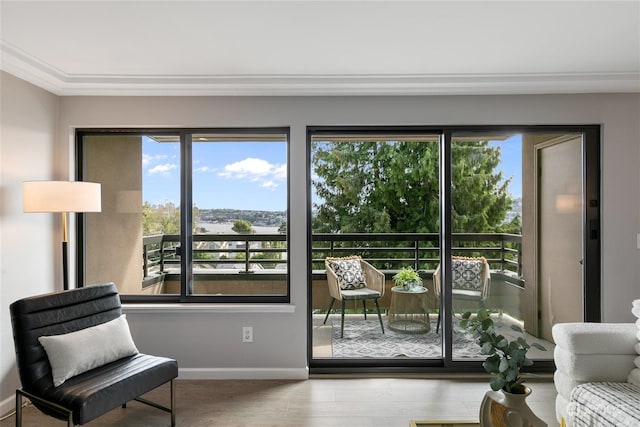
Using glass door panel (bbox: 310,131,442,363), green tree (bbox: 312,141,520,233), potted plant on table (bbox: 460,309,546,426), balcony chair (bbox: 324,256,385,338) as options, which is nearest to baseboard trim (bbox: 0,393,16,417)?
glass door panel (bbox: 310,131,442,363)

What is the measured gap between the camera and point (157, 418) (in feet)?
8.68

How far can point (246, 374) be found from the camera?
3258mm

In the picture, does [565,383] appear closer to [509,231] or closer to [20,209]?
[509,231]

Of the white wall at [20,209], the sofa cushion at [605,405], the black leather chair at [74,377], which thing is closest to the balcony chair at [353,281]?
the black leather chair at [74,377]

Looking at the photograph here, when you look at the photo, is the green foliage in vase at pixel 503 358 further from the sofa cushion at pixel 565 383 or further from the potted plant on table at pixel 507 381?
the sofa cushion at pixel 565 383

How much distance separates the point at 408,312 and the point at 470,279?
57.9 inches

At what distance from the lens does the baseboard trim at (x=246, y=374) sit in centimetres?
326

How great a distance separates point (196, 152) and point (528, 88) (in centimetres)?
270

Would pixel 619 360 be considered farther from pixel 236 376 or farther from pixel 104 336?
pixel 104 336

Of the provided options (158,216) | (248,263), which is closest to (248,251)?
(248,263)

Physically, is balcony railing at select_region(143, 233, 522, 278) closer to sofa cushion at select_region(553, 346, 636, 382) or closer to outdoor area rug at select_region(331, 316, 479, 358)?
outdoor area rug at select_region(331, 316, 479, 358)

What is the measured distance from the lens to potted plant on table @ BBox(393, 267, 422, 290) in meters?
4.55

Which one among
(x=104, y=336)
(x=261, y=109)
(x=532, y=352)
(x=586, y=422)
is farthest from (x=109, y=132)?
(x=532, y=352)

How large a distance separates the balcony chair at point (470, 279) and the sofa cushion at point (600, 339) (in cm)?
108
